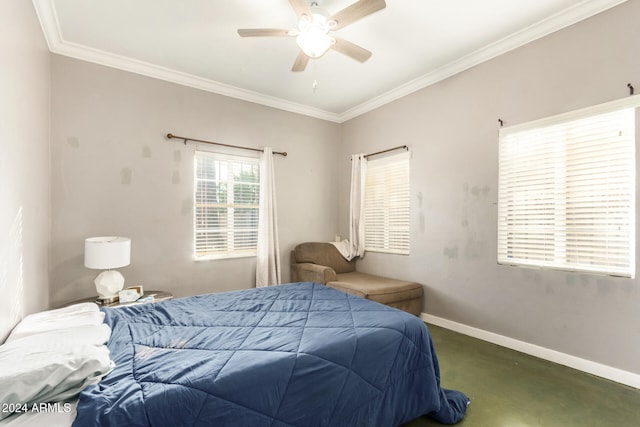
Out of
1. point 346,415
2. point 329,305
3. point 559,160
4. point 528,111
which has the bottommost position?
point 346,415

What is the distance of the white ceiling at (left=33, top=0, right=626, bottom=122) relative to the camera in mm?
2373

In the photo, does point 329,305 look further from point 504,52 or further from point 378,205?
point 504,52

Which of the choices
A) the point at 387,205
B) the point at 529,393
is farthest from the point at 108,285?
the point at 529,393

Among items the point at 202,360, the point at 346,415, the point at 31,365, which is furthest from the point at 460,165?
the point at 31,365

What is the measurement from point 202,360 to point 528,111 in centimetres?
327

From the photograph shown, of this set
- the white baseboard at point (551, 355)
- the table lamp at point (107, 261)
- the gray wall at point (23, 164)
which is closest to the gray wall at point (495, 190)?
the white baseboard at point (551, 355)

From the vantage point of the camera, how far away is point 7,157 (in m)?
1.67

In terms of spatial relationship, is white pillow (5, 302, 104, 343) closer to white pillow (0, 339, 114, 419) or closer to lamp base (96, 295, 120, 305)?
white pillow (0, 339, 114, 419)

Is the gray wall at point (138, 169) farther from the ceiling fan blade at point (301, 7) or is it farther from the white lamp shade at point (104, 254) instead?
the ceiling fan blade at point (301, 7)

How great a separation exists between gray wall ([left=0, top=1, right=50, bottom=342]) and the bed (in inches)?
24.7

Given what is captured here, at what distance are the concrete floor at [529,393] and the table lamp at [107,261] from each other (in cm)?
264

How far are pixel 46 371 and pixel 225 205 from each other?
9.46 feet

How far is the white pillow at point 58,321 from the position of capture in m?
1.51

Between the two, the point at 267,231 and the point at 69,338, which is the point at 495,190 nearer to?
the point at 267,231
